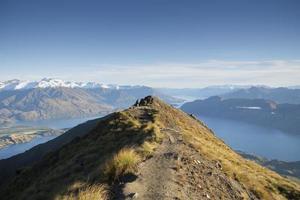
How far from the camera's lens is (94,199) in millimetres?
10945

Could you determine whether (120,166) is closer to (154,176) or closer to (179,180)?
(154,176)

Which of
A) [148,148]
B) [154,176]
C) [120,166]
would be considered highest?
[120,166]

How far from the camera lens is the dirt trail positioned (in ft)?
45.9

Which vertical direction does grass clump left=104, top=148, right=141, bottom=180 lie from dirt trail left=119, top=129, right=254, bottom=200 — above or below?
above

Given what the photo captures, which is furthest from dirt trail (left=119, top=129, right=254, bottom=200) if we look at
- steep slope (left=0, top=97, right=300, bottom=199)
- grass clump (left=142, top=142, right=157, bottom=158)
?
grass clump (left=142, top=142, right=157, bottom=158)

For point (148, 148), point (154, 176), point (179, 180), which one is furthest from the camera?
point (148, 148)

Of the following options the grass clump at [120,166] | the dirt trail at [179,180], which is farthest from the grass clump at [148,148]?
the grass clump at [120,166]

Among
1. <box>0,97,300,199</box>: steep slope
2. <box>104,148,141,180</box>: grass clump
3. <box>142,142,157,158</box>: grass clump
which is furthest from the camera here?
<box>142,142,157,158</box>: grass clump

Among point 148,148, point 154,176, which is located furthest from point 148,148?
point 154,176

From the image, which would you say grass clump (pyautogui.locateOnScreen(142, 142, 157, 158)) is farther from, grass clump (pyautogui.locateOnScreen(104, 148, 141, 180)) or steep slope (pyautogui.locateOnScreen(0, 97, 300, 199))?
grass clump (pyautogui.locateOnScreen(104, 148, 141, 180))

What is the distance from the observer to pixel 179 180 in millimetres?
16219

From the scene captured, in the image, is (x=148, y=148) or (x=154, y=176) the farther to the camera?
(x=148, y=148)

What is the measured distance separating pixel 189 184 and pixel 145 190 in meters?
3.10

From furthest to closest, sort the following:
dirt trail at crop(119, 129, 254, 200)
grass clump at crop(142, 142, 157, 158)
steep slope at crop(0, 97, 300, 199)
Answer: grass clump at crop(142, 142, 157, 158), steep slope at crop(0, 97, 300, 199), dirt trail at crop(119, 129, 254, 200)
